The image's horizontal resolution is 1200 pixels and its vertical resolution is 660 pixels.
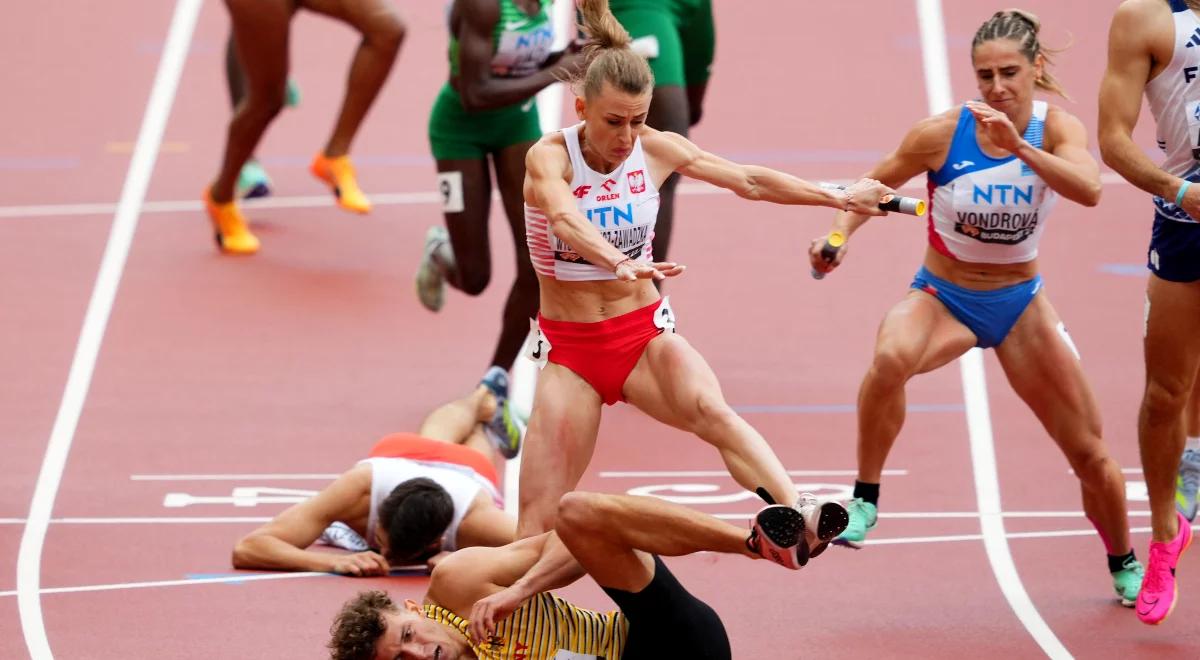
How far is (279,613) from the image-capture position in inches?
293

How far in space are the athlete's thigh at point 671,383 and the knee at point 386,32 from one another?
17.6 ft

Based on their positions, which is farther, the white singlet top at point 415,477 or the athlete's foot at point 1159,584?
the white singlet top at point 415,477

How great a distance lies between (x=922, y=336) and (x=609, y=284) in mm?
1371

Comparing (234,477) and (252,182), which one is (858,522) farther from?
(252,182)

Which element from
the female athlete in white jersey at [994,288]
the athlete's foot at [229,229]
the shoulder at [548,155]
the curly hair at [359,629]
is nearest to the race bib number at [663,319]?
the shoulder at [548,155]

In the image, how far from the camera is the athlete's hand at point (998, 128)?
256 inches

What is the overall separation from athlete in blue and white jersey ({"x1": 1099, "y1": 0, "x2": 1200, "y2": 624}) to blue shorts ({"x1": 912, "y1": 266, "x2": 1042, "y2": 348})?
469 mm

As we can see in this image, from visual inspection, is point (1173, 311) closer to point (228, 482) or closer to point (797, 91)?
point (228, 482)

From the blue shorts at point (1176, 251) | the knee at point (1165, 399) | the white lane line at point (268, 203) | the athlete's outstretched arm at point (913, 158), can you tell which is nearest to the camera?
the blue shorts at point (1176, 251)

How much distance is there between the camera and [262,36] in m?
11.1

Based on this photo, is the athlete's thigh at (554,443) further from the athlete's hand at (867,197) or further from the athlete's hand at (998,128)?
the athlete's hand at (998,128)

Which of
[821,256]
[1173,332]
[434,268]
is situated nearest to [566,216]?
[821,256]

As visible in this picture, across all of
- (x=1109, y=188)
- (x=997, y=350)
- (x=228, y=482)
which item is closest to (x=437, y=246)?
(x=228, y=482)

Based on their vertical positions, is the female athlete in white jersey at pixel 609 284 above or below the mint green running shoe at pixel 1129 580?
above
